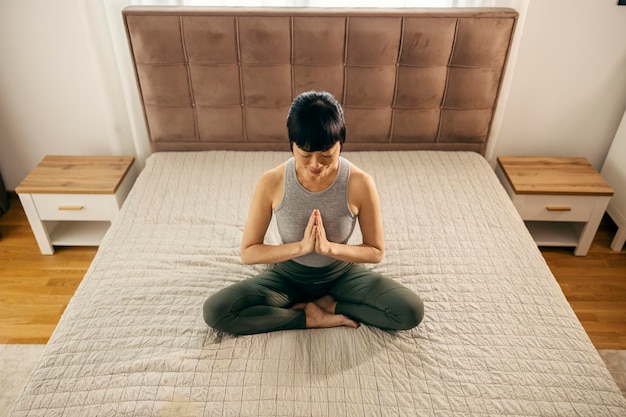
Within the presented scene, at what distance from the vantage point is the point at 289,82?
228 cm

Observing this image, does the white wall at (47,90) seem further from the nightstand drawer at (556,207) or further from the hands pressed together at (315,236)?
the nightstand drawer at (556,207)

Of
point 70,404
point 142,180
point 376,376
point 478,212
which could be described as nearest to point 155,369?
point 70,404

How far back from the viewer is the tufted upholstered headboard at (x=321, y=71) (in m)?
2.14

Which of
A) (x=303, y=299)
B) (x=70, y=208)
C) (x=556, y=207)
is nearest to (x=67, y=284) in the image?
(x=70, y=208)

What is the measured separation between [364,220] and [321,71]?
105cm

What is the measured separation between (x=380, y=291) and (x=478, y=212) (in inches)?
29.8

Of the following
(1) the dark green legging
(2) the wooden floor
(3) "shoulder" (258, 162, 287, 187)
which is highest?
(3) "shoulder" (258, 162, 287, 187)

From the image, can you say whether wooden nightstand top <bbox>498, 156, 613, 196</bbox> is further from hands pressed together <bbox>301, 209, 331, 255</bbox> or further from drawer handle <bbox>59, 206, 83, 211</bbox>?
drawer handle <bbox>59, 206, 83, 211</bbox>

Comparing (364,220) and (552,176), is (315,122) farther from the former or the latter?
(552,176)

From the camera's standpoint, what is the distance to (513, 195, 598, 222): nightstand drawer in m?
2.30

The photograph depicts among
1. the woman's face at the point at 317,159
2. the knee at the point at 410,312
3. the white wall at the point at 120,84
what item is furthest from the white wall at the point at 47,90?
the knee at the point at 410,312

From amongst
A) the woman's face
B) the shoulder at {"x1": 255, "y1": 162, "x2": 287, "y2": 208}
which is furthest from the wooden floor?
the woman's face

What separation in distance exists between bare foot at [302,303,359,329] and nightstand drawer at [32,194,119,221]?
1279mm

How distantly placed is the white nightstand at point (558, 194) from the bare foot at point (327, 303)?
1.21 metres
